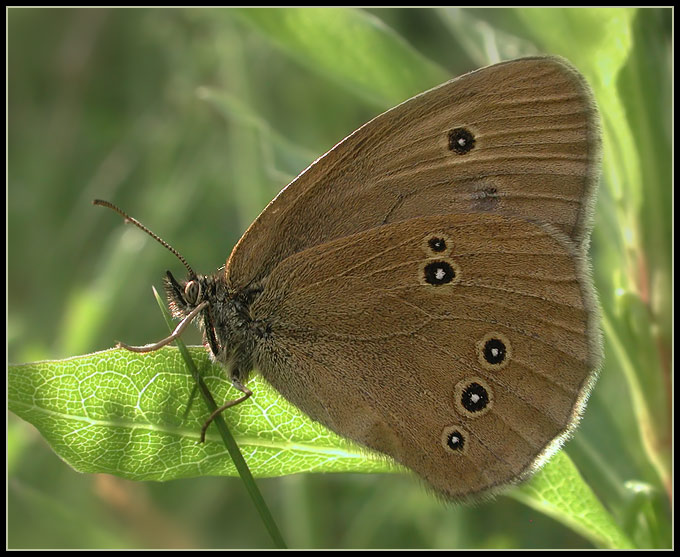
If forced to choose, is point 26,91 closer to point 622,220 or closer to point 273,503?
point 273,503

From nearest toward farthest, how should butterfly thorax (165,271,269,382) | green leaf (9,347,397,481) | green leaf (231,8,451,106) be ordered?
green leaf (9,347,397,481)
butterfly thorax (165,271,269,382)
green leaf (231,8,451,106)

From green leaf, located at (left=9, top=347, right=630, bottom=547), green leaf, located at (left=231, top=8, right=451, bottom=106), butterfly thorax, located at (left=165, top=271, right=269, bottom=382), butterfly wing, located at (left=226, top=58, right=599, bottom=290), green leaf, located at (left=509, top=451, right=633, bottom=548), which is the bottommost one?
green leaf, located at (left=509, top=451, right=633, bottom=548)

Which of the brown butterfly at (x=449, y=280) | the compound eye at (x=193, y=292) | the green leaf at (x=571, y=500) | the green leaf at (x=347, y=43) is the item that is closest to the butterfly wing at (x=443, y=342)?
the brown butterfly at (x=449, y=280)

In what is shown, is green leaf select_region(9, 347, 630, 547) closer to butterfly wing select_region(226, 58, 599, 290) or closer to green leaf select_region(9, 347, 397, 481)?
green leaf select_region(9, 347, 397, 481)

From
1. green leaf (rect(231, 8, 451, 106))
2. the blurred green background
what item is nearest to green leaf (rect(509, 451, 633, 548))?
the blurred green background

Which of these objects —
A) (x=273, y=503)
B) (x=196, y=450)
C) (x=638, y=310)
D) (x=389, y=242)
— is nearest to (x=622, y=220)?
(x=638, y=310)

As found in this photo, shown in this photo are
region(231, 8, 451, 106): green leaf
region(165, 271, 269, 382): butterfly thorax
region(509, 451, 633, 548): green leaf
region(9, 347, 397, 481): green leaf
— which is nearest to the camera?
region(9, 347, 397, 481): green leaf
